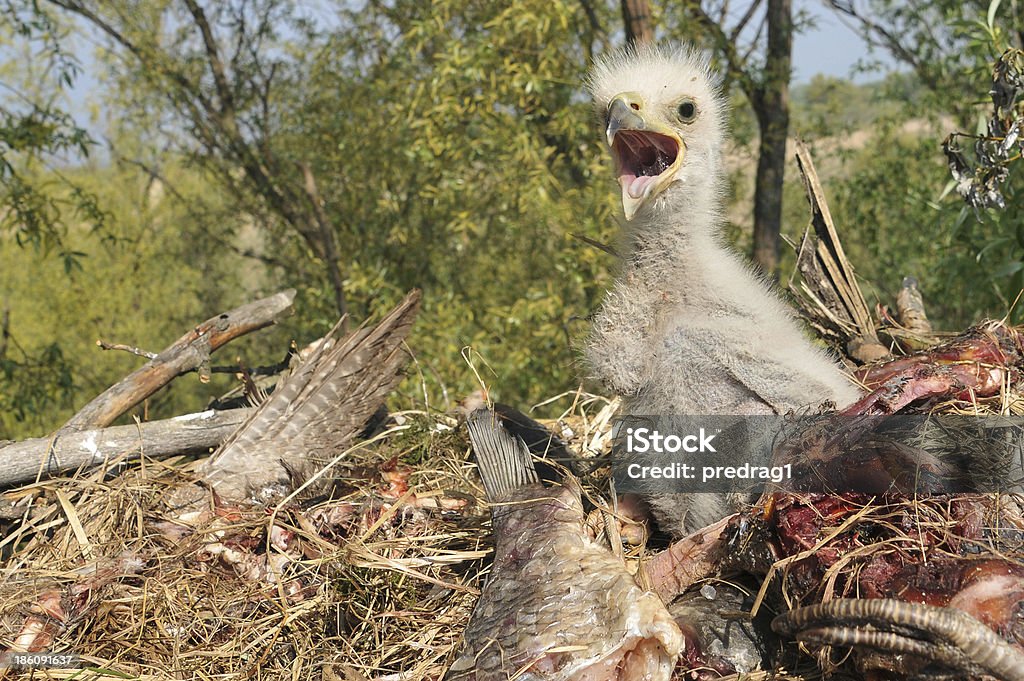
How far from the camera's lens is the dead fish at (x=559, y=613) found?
172 cm

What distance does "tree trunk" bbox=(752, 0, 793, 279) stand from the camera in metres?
6.71

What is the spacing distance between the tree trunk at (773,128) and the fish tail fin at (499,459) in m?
4.70

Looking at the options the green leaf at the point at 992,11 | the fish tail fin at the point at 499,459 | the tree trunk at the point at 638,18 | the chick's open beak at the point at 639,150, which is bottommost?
the fish tail fin at the point at 499,459

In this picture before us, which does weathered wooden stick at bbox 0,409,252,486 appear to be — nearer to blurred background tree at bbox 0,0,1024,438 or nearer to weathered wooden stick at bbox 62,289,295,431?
weathered wooden stick at bbox 62,289,295,431

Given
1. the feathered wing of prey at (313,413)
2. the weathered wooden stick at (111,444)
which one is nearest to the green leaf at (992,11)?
the feathered wing of prey at (313,413)

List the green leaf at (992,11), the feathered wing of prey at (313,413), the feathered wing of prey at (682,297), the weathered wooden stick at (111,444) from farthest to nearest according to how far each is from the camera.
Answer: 1. the green leaf at (992,11)
2. the feathered wing of prey at (313,413)
3. the weathered wooden stick at (111,444)
4. the feathered wing of prey at (682,297)

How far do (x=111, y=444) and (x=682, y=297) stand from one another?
6.28ft

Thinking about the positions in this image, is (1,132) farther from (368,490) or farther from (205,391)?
(205,391)

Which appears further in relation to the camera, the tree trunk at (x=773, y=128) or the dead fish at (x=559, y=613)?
the tree trunk at (x=773, y=128)

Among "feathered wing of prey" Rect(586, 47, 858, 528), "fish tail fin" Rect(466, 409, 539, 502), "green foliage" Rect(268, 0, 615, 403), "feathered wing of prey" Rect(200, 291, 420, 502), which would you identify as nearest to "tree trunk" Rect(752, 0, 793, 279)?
"green foliage" Rect(268, 0, 615, 403)

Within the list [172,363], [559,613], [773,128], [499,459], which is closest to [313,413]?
[172,363]

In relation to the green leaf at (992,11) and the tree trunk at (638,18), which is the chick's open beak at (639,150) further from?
the tree trunk at (638,18)

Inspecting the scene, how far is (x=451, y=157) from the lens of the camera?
609cm

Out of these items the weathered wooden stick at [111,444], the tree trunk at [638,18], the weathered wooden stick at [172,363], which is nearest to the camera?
the weathered wooden stick at [111,444]
